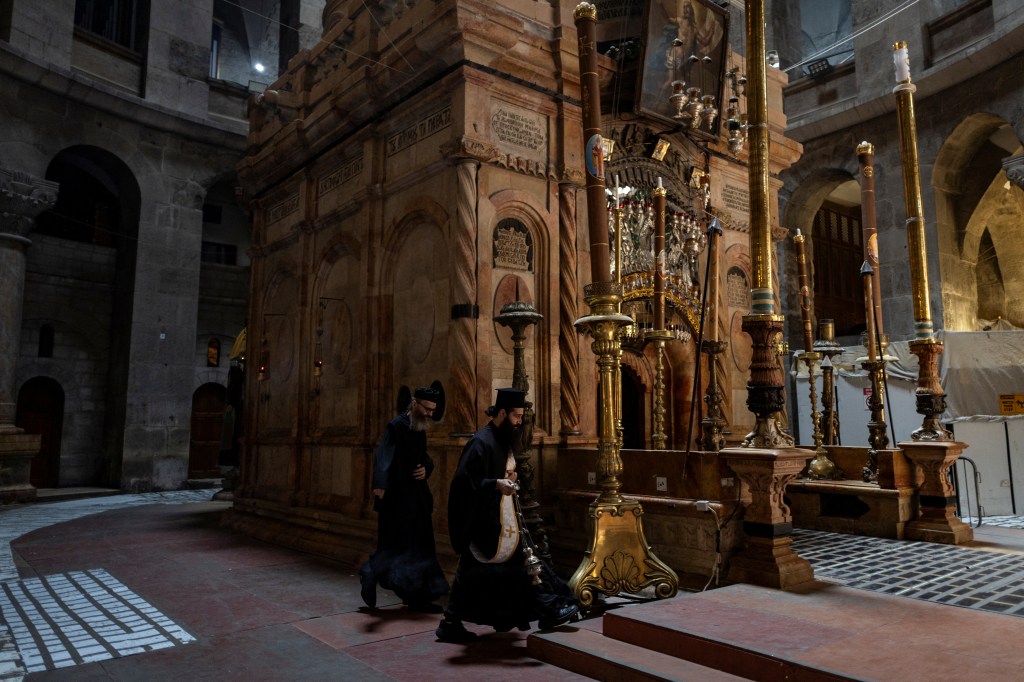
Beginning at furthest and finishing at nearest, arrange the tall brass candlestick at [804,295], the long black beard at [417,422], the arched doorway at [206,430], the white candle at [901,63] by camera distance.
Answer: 1. the arched doorway at [206,430]
2. the tall brass candlestick at [804,295]
3. the white candle at [901,63]
4. the long black beard at [417,422]

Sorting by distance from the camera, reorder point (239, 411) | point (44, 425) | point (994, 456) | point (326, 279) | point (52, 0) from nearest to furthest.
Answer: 1. point (326, 279)
2. point (994, 456)
3. point (239, 411)
4. point (52, 0)
5. point (44, 425)

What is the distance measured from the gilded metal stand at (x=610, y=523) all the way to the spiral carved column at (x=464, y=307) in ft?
7.02

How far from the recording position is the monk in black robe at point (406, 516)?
6.07m

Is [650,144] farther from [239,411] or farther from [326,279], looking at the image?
[239,411]

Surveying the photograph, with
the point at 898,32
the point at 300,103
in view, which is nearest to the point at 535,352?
the point at 300,103

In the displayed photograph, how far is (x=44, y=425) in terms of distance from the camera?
61.3 feet

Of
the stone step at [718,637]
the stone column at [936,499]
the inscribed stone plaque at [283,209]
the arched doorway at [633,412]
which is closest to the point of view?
the stone step at [718,637]

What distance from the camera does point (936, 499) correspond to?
7.61m

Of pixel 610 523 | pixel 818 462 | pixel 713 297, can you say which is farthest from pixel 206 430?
pixel 610 523

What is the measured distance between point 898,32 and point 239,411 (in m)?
16.4

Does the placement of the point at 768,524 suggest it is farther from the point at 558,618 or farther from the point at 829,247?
the point at 829,247

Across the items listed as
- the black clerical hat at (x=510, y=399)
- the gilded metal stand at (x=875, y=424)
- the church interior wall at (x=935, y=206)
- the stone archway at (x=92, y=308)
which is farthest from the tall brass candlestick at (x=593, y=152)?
the stone archway at (x=92, y=308)

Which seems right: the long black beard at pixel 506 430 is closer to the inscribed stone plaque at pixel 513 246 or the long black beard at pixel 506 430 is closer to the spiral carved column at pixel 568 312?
the spiral carved column at pixel 568 312

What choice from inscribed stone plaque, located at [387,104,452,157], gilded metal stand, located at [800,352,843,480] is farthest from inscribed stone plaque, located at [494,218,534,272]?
gilded metal stand, located at [800,352,843,480]
